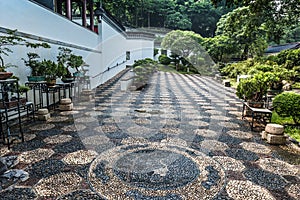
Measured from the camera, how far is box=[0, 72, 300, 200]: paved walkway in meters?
1.90

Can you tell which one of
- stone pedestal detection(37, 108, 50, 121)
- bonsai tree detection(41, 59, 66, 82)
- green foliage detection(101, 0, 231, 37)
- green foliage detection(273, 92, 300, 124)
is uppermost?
green foliage detection(101, 0, 231, 37)

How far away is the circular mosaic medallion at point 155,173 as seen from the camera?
1890 mm

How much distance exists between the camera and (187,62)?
18.2 m

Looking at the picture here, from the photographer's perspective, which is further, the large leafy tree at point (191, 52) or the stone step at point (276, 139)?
the large leafy tree at point (191, 52)

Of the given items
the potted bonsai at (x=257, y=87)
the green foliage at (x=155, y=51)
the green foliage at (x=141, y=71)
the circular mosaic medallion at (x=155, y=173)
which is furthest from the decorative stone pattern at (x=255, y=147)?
the green foliage at (x=155, y=51)

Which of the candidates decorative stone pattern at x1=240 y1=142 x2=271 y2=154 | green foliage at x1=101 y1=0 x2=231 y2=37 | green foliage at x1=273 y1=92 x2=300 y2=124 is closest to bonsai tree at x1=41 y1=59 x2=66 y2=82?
decorative stone pattern at x1=240 y1=142 x2=271 y2=154

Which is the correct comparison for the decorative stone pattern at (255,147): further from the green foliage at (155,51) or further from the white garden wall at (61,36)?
the green foliage at (155,51)

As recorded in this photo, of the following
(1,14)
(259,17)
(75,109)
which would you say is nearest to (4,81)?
(1,14)

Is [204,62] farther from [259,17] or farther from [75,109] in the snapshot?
[75,109]

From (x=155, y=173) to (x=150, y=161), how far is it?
0.91 feet

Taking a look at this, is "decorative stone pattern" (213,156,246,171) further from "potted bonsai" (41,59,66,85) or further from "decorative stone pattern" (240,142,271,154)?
"potted bonsai" (41,59,66,85)

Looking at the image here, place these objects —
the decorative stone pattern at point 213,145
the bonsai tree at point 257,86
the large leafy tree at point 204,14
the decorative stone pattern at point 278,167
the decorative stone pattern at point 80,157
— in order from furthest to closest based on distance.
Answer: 1. the large leafy tree at point 204,14
2. the bonsai tree at point 257,86
3. the decorative stone pattern at point 213,145
4. the decorative stone pattern at point 80,157
5. the decorative stone pattern at point 278,167

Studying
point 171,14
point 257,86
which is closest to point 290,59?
point 257,86

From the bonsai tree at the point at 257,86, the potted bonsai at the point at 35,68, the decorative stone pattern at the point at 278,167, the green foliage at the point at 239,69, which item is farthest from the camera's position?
the green foliage at the point at 239,69
